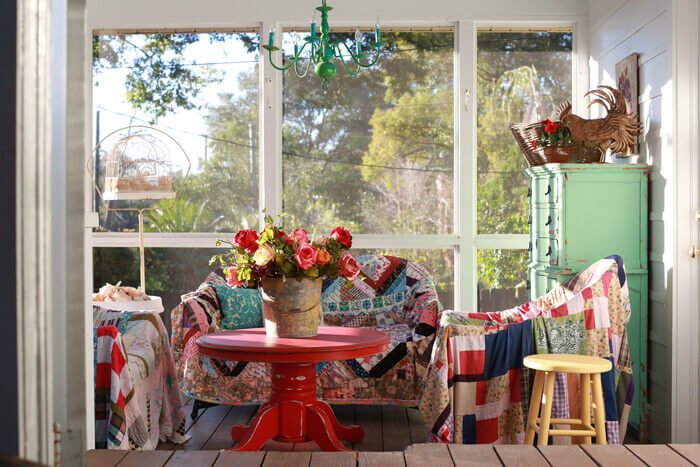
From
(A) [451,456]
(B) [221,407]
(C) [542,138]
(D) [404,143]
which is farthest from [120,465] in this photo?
(D) [404,143]

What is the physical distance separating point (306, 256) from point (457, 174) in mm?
2238

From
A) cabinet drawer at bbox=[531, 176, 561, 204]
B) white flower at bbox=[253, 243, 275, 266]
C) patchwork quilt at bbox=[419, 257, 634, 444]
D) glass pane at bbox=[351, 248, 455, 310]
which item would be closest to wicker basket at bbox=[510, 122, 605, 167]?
cabinet drawer at bbox=[531, 176, 561, 204]

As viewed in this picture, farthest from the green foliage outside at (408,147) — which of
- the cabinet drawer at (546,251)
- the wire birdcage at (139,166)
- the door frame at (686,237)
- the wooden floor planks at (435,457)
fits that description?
the wooden floor planks at (435,457)

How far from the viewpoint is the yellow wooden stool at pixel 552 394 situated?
276 cm

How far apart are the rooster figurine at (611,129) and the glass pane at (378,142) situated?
1.09 metres

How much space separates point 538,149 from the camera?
14.0 feet

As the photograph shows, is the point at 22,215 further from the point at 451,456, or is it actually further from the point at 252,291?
the point at 252,291

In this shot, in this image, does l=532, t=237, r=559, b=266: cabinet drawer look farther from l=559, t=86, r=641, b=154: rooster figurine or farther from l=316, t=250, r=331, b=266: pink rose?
l=316, t=250, r=331, b=266: pink rose

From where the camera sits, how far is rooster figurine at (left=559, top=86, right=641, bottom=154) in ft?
13.0

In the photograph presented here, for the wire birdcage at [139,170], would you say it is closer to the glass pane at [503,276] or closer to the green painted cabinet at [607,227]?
the glass pane at [503,276]

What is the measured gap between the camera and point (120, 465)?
1782mm

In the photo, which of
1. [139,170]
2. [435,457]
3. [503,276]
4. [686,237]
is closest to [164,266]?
[139,170]

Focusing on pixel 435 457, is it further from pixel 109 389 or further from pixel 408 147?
pixel 408 147

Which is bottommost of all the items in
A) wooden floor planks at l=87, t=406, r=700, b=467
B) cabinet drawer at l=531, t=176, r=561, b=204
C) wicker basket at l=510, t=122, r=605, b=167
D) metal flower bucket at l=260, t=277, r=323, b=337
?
wooden floor planks at l=87, t=406, r=700, b=467
